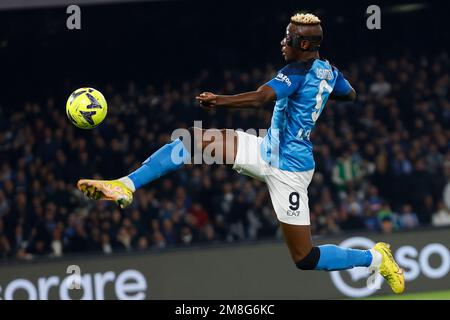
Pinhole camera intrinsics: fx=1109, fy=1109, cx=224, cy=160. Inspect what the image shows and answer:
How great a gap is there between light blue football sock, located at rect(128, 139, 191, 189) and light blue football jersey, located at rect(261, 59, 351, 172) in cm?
72

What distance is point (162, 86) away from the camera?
18828mm

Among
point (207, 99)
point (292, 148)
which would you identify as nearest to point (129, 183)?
point (207, 99)

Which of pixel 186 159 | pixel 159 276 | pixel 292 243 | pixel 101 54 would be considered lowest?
pixel 159 276

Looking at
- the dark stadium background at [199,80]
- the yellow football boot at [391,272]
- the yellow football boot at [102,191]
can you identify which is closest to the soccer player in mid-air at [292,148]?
the yellow football boot at [102,191]

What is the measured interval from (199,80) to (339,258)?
10.0 metres

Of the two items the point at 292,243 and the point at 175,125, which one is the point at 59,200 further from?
the point at 292,243

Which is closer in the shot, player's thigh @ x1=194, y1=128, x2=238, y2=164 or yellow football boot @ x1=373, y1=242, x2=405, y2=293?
player's thigh @ x1=194, y1=128, x2=238, y2=164

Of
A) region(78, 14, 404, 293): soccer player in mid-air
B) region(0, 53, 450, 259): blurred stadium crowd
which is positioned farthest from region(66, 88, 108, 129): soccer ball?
region(0, 53, 450, 259): blurred stadium crowd

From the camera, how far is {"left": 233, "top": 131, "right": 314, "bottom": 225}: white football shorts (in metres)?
8.96

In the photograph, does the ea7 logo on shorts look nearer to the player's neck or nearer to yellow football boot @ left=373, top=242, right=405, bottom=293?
the player's neck

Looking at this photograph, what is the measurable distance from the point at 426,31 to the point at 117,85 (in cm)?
579

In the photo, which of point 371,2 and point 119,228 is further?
point 371,2

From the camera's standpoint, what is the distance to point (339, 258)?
9.22 m

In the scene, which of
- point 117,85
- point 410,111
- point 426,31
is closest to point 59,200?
point 117,85
